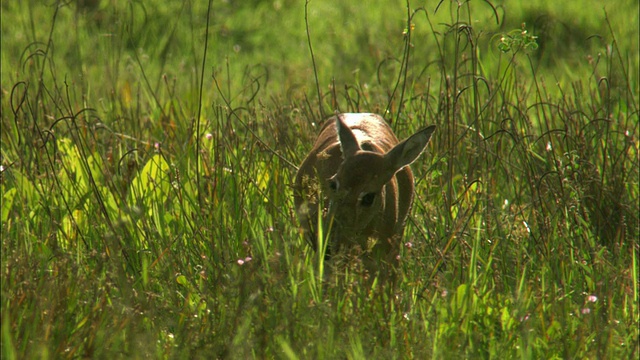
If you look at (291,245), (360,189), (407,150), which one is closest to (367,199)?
(360,189)

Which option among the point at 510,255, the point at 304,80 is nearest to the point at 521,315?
the point at 510,255

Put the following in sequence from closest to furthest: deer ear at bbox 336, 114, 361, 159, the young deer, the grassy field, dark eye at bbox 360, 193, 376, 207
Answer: the grassy field < the young deer < dark eye at bbox 360, 193, 376, 207 < deer ear at bbox 336, 114, 361, 159

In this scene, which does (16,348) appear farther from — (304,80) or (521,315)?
(304,80)

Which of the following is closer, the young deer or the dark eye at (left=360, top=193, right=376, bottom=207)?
the young deer

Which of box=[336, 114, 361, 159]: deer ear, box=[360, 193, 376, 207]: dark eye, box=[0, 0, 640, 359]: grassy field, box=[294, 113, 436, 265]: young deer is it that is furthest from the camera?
box=[336, 114, 361, 159]: deer ear

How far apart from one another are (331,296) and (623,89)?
3.96 meters

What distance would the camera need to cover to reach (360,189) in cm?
452

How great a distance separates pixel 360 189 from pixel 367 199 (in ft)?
0.28

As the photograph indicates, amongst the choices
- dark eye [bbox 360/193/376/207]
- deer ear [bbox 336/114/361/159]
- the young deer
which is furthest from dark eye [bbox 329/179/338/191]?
deer ear [bbox 336/114/361/159]

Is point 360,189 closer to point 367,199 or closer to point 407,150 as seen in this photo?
point 367,199

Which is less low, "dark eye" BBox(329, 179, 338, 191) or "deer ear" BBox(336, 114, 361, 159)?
"deer ear" BBox(336, 114, 361, 159)

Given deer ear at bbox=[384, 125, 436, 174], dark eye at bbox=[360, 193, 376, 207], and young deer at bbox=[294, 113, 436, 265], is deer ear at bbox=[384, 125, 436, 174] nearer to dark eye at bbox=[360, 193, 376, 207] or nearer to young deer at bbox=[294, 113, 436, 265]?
young deer at bbox=[294, 113, 436, 265]

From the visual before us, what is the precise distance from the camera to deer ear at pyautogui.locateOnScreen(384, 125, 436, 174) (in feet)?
14.9

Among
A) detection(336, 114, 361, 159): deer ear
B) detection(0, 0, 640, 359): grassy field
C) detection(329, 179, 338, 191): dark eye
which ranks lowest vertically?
detection(0, 0, 640, 359): grassy field
